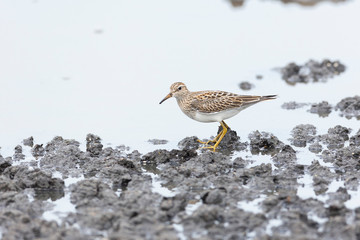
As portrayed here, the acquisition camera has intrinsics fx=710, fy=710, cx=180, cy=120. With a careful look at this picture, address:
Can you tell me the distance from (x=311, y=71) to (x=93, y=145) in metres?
7.81

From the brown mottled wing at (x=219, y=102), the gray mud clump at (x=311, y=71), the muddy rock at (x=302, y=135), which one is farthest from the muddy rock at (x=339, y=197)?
the gray mud clump at (x=311, y=71)

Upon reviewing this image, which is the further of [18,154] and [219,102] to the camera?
[219,102]

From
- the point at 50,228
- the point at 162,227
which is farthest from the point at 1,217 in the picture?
the point at 162,227

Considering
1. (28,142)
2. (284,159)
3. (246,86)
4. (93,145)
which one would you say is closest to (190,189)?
(284,159)

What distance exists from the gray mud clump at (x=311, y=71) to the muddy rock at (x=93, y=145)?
6.55 meters

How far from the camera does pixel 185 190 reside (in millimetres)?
11492

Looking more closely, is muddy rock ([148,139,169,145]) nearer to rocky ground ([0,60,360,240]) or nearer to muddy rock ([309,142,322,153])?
rocky ground ([0,60,360,240])

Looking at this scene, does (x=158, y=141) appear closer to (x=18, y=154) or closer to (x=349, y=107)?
(x=18, y=154)

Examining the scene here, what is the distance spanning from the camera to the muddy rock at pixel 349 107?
16109 millimetres

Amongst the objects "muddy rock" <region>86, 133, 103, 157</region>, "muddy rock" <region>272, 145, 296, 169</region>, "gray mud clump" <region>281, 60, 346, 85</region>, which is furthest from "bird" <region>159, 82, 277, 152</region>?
"gray mud clump" <region>281, 60, 346, 85</region>

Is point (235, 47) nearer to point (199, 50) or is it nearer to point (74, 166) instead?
point (199, 50)

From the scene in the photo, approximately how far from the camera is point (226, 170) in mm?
12523

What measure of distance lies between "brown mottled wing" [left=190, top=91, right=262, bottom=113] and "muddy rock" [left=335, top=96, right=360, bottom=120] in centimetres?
281

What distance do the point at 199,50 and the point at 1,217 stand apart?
39.8 ft
